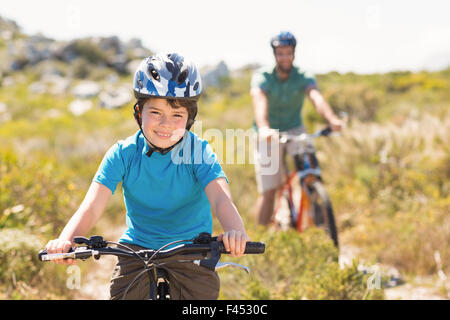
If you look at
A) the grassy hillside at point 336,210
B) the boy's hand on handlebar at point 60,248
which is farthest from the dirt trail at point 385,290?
the boy's hand on handlebar at point 60,248

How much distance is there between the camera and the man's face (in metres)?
5.51

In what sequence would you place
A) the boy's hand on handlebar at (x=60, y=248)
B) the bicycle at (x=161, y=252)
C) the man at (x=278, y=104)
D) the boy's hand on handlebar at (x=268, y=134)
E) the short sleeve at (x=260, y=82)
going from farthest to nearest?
the short sleeve at (x=260, y=82)
the man at (x=278, y=104)
the boy's hand on handlebar at (x=268, y=134)
the boy's hand on handlebar at (x=60, y=248)
the bicycle at (x=161, y=252)

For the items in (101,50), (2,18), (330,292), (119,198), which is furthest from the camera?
(2,18)

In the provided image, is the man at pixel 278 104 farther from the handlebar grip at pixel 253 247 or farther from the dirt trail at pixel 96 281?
the handlebar grip at pixel 253 247

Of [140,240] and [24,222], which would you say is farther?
[24,222]

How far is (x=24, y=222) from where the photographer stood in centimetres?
529

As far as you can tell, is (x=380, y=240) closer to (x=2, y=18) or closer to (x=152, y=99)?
(x=152, y=99)

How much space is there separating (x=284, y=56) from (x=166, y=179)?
3211 millimetres

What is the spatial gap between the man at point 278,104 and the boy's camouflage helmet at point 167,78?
2.53 meters

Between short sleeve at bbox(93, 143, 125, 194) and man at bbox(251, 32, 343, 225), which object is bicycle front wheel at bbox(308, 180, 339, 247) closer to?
man at bbox(251, 32, 343, 225)

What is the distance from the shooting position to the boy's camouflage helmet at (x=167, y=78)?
269 centimetres

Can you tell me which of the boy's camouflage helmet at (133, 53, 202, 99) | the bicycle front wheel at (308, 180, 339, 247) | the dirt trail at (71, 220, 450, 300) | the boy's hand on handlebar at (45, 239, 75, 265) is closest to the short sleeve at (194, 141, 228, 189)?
the boy's camouflage helmet at (133, 53, 202, 99)

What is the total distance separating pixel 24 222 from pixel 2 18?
9548 cm
